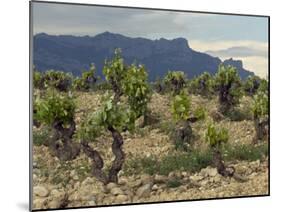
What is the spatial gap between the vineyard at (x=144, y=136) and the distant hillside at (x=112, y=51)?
53mm

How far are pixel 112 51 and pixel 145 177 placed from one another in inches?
37.2

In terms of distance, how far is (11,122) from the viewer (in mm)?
4348

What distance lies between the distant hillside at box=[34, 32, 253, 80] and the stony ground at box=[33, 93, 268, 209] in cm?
23

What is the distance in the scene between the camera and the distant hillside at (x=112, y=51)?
4391mm

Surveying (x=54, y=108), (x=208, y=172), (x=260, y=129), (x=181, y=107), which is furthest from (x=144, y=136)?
(x=260, y=129)

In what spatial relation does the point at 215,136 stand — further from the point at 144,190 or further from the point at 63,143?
the point at 63,143

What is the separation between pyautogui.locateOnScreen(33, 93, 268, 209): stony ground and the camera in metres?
4.39

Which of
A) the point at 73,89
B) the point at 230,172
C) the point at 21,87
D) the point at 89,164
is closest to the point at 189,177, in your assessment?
the point at 230,172

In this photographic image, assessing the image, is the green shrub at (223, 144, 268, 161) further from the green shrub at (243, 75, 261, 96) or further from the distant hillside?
the distant hillside

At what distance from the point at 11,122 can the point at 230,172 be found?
5.60 feet

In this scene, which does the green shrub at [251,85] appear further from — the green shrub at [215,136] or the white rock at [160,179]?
the white rock at [160,179]

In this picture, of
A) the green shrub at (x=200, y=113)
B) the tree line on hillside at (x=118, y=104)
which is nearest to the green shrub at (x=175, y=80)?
the tree line on hillside at (x=118, y=104)

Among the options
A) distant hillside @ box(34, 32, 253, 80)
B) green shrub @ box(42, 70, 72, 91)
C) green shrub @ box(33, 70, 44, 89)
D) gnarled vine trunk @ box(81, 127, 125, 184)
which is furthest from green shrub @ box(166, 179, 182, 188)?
green shrub @ box(33, 70, 44, 89)

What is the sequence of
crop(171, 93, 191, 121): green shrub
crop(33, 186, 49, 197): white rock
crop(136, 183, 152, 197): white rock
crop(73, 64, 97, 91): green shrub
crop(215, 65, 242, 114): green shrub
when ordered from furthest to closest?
1. crop(215, 65, 242, 114): green shrub
2. crop(171, 93, 191, 121): green shrub
3. crop(136, 183, 152, 197): white rock
4. crop(73, 64, 97, 91): green shrub
5. crop(33, 186, 49, 197): white rock
